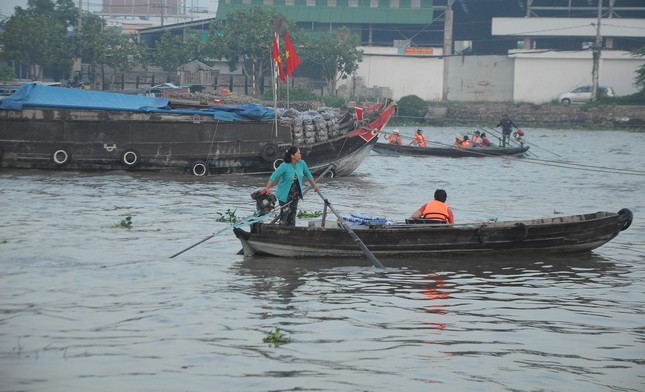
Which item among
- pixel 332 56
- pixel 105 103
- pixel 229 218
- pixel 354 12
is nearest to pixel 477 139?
pixel 105 103

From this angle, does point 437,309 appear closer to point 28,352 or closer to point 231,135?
point 28,352

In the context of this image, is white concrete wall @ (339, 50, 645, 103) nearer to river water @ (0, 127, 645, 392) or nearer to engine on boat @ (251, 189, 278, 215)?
river water @ (0, 127, 645, 392)

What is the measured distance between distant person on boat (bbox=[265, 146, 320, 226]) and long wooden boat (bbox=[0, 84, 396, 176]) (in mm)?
10417

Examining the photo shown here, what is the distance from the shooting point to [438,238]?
46.0 ft

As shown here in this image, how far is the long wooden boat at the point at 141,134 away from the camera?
24234 millimetres

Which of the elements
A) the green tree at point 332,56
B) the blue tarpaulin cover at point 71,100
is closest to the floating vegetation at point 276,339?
the blue tarpaulin cover at point 71,100

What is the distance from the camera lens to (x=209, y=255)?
14.4m

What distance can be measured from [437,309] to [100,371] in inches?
171

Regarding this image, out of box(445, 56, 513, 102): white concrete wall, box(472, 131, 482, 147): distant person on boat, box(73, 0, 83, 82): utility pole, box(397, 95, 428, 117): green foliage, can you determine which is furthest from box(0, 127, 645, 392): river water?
box(445, 56, 513, 102): white concrete wall

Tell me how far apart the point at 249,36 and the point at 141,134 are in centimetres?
3335

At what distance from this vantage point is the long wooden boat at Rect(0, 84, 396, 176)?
24234mm

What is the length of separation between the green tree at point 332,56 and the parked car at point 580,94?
13478 mm

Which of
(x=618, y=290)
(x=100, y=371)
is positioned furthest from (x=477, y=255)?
(x=100, y=371)

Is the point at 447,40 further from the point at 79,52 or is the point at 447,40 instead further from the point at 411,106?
the point at 79,52
